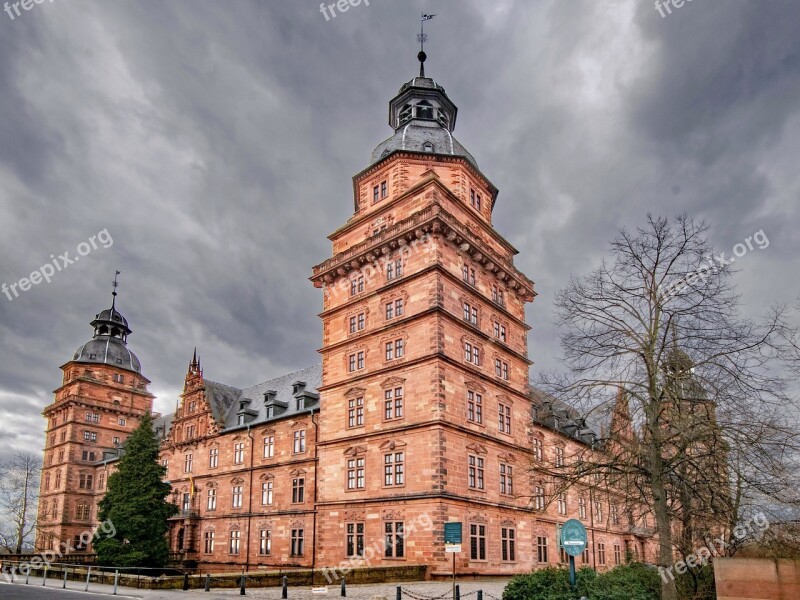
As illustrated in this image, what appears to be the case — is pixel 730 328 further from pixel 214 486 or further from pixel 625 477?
pixel 214 486

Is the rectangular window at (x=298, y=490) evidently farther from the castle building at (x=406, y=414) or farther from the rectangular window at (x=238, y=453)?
the rectangular window at (x=238, y=453)

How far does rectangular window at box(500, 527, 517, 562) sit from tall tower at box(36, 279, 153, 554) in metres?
51.6

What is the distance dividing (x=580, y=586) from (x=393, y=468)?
672 inches

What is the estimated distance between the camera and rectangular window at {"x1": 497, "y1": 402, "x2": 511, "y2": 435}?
37000 millimetres

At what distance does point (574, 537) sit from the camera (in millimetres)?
14766

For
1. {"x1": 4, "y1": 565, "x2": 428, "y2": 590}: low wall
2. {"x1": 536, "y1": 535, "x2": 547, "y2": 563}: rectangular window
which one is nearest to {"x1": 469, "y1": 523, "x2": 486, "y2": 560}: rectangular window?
{"x1": 4, "y1": 565, "x2": 428, "y2": 590}: low wall

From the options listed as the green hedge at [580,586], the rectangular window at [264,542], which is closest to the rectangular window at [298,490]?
the rectangular window at [264,542]

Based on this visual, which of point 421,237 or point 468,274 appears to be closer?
point 421,237

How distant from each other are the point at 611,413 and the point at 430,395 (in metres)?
14.2

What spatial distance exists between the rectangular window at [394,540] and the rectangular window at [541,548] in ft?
45.1

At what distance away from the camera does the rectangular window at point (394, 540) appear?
30703 millimetres

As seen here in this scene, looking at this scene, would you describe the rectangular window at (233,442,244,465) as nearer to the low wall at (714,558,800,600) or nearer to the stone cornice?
the stone cornice
